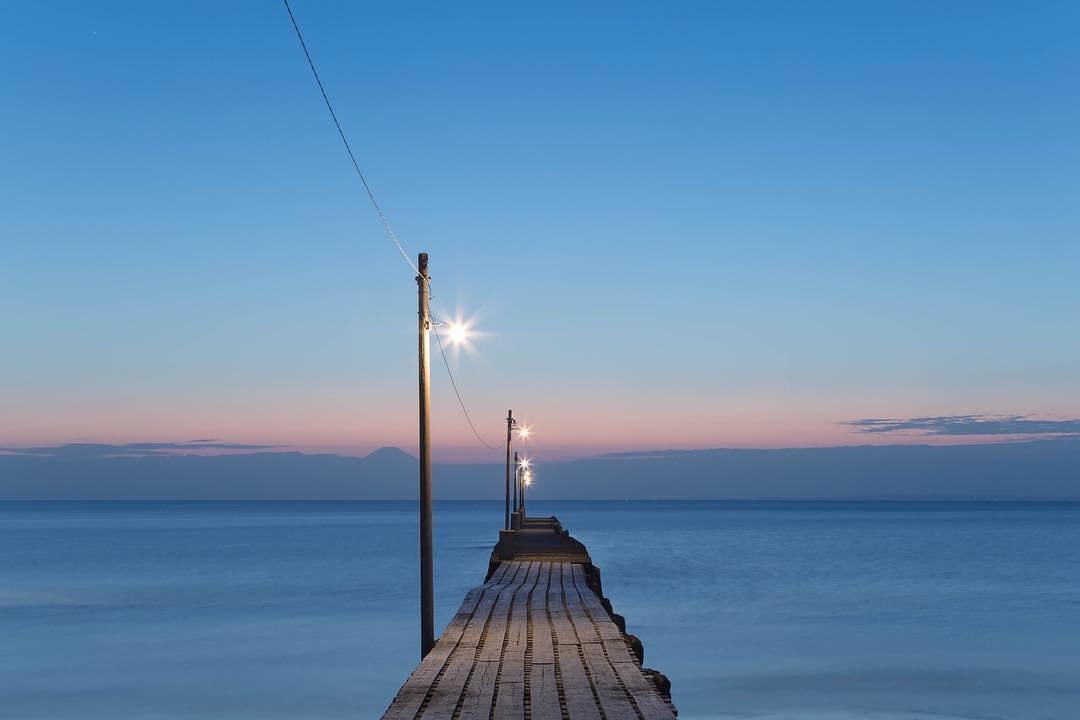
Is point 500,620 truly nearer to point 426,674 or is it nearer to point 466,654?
point 466,654

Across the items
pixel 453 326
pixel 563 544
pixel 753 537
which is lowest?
pixel 753 537

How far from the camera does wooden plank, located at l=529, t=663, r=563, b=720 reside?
10.8 m

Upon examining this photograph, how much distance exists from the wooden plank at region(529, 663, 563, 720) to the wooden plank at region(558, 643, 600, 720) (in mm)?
120

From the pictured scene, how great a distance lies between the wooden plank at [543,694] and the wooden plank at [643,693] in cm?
84

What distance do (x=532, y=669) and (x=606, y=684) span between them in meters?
1.34

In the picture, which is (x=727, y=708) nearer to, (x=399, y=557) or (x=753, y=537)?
(x=399, y=557)

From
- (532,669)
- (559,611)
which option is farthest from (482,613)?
(532,669)

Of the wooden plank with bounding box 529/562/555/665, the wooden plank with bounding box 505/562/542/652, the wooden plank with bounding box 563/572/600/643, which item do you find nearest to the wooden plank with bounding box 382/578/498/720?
the wooden plank with bounding box 505/562/542/652

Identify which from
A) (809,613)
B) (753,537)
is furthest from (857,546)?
(809,613)

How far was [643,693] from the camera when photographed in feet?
38.4

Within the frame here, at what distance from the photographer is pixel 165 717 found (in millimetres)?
29484

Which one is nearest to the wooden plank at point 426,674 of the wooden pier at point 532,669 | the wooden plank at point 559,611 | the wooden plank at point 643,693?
the wooden pier at point 532,669

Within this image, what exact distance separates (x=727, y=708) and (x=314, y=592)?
37.1 meters

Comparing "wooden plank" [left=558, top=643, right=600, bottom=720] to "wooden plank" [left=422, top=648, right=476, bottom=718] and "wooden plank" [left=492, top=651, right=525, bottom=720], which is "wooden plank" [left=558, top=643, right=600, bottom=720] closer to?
"wooden plank" [left=492, top=651, right=525, bottom=720]
